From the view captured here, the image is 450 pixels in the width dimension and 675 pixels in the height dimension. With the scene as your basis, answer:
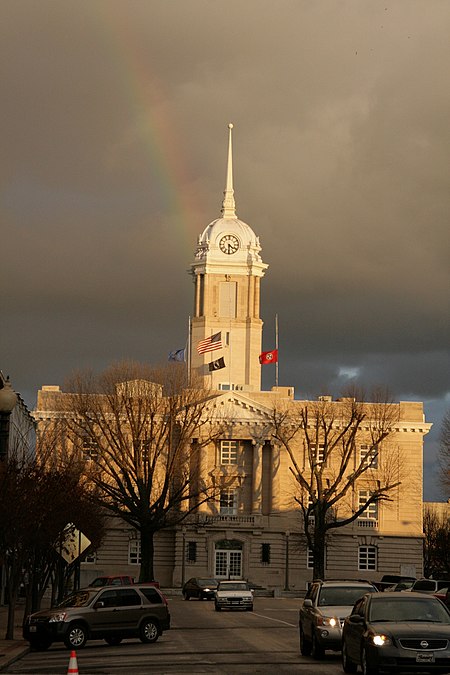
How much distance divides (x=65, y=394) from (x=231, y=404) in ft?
74.5

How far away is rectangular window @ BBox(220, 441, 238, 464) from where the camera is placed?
116750 mm

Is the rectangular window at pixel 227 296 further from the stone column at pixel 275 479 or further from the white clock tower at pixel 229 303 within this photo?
the stone column at pixel 275 479

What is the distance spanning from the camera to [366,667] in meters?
23.6

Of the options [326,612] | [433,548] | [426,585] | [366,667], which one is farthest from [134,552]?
[366,667]

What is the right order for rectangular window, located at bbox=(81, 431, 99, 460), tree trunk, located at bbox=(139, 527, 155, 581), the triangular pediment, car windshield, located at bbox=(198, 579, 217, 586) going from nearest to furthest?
car windshield, located at bbox=(198, 579, 217, 586), tree trunk, located at bbox=(139, 527, 155, 581), rectangular window, located at bbox=(81, 431, 99, 460), the triangular pediment

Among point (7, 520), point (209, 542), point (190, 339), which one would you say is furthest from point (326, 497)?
point (7, 520)

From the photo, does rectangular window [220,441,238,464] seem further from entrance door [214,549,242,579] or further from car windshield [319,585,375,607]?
car windshield [319,585,375,607]

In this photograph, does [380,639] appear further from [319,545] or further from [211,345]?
[211,345]

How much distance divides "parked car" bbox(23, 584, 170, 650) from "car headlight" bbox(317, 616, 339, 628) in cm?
872

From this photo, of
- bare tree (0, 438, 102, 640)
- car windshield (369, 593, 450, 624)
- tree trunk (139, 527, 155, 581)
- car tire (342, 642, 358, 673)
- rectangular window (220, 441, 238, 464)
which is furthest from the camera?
rectangular window (220, 441, 238, 464)

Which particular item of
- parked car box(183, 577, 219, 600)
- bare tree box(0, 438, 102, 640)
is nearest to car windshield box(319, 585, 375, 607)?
bare tree box(0, 438, 102, 640)

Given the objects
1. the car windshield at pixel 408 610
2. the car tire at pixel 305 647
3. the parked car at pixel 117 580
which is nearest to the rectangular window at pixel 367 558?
the parked car at pixel 117 580

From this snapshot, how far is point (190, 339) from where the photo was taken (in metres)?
125

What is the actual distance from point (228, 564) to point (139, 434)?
24820 mm
